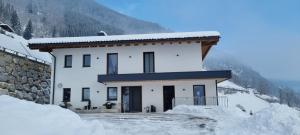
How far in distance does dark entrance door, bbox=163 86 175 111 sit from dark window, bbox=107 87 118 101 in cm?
310

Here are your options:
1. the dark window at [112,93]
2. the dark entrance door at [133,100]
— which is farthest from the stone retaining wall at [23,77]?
the dark entrance door at [133,100]

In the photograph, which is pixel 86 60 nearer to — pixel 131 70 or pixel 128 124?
pixel 131 70

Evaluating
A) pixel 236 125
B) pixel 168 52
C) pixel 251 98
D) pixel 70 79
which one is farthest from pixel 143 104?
pixel 251 98

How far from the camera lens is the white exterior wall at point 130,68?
20.3 m

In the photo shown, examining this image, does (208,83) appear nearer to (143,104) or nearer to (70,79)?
(143,104)

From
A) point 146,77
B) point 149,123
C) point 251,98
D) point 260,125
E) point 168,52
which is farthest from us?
point 251,98

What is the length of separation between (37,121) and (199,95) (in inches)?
533

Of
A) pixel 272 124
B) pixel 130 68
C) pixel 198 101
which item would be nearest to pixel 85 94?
pixel 130 68

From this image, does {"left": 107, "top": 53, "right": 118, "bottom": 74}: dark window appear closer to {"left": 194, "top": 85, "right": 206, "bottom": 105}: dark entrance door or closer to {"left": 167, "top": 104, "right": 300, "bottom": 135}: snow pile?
{"left": 194, "top": 85, "right": 206, "bottom": 105}: dark entrance door

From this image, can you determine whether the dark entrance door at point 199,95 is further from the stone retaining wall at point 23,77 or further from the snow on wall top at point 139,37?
the stone retaining wall at point 23,77

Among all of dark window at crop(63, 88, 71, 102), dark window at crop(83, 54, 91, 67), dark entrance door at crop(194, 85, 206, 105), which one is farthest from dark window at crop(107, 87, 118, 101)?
dark entrance door at crop(194, 85, 206, 105)

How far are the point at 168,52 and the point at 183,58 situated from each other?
101 cm

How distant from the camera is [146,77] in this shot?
19328mm

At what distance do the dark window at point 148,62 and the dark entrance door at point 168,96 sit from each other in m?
1.47
